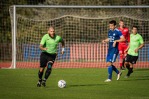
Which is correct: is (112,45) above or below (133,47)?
above

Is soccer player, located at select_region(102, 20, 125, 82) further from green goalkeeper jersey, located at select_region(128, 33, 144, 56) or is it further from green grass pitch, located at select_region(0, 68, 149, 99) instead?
green goalkeeper jersey, located at select_region(128, 33, 144, 56)

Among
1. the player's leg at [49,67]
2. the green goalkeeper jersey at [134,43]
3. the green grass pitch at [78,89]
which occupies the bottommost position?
the green grass pitch at [78,89]

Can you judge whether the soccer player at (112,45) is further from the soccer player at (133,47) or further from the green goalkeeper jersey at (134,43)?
the green goalkeeper jersey at (134,43)

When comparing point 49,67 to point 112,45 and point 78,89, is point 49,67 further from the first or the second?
point 112,45

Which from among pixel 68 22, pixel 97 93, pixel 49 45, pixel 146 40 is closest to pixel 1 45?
pixel 68 22

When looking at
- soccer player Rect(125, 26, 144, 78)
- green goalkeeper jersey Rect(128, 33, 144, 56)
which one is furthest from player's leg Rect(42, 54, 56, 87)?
green goalkeeper jersey Rect(128, 33, 144, 56)

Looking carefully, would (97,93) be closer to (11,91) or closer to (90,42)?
(11,91)

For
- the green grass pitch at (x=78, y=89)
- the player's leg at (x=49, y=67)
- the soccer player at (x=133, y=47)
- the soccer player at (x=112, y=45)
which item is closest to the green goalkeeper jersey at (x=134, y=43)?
the soccer player at (x=133, y=47)

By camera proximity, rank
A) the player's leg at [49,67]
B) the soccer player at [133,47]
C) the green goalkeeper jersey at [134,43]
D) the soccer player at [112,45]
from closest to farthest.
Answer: the player's leg at [49,67]
the soccer player at [112,45]
the soccer player at [133,47]
the green goalkeeper jersey at [134,43]

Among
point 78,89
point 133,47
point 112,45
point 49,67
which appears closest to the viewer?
point 78,89

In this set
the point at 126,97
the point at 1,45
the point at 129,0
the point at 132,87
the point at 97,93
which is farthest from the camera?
the point at 129,0

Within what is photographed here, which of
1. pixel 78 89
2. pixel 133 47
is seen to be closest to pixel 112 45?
pixel 133 47

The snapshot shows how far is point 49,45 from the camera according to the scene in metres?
18.0

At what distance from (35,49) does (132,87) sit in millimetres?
16632
